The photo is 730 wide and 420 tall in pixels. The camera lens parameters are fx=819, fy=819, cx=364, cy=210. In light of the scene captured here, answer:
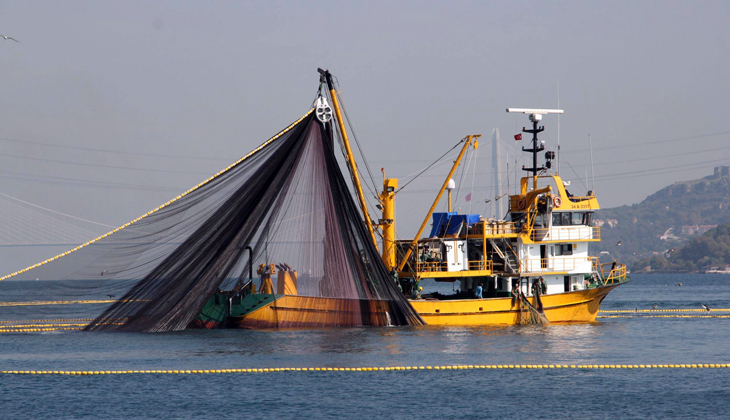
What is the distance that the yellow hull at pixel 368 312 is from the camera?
3706cm

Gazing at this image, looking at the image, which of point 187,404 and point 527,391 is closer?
point 187,404

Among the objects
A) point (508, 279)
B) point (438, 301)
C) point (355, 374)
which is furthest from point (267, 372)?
point (508, 279)

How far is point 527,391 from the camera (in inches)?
1014

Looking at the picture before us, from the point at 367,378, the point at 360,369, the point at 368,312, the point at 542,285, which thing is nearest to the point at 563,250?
the point at 542,285

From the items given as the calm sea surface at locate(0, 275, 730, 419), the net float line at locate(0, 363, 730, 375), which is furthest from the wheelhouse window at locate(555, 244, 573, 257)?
the net float line at locate(0, 363, 730, 375)

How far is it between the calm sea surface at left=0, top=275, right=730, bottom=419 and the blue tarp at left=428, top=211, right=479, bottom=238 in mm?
5089

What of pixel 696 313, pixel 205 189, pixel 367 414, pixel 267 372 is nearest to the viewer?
pixel 367 414

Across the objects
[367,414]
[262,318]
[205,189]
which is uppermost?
[205,189]

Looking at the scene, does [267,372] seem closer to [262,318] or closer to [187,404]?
[187,404]

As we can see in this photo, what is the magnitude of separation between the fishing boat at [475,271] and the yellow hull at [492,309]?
47mm

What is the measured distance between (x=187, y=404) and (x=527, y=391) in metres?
10.5

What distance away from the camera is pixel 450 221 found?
134 ft

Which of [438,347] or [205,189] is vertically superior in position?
[205,189]

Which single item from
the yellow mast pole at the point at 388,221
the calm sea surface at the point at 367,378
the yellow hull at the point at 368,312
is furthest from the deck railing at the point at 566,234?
the yellow mast pole at the point at 388,221
